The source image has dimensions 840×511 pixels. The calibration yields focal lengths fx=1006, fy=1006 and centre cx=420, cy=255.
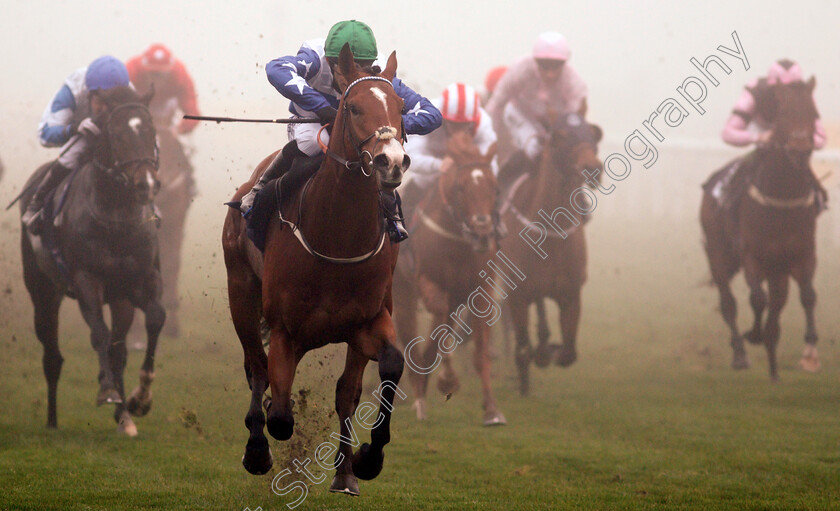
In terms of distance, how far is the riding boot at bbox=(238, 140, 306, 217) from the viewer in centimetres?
511

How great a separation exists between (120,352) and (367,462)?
404 cm

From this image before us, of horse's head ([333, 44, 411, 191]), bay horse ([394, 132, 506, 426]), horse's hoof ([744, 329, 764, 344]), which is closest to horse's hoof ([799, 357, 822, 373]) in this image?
horse's hoof ([744, 329, 764, 344])

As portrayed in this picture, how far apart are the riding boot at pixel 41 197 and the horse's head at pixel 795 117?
22.9ft

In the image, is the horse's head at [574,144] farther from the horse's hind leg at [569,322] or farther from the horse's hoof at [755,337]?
the horse's hoof at [755,337]

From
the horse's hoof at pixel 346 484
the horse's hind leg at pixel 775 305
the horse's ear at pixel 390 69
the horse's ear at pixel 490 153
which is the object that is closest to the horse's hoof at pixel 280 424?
the horse's hoof at pixel 346 484

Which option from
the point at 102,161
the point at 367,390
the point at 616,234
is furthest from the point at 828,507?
the point at 616,234

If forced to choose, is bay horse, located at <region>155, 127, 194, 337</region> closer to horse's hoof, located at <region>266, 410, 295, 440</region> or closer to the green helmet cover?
the green helmet cover

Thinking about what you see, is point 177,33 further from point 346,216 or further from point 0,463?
point 346,216

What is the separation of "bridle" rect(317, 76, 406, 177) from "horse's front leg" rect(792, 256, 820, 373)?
763 centimetres

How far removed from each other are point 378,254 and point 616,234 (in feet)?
83.5

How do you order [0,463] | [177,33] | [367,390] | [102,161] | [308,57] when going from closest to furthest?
[308,57] → [0,463] → [102,161] → [367,390] → [177,33]

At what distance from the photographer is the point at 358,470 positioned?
15.5 ft

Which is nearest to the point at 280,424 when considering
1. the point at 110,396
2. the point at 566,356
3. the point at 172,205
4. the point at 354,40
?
the point at 354,40

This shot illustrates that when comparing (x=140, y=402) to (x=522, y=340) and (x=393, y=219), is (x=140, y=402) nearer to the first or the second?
(x=393, y=219)
